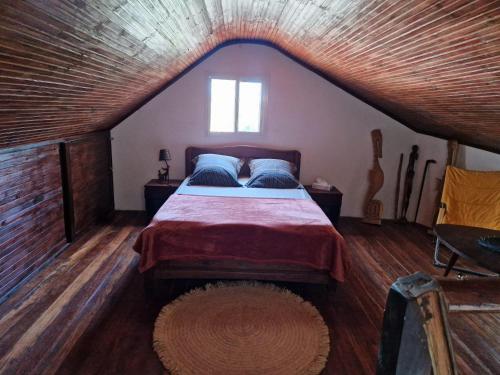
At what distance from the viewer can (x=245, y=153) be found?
4.34 meters

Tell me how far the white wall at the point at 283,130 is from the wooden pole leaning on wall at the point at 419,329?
13.1ft

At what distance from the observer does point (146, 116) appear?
13.7 feet

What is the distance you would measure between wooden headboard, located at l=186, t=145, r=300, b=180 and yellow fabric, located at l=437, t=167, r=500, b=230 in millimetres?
1840

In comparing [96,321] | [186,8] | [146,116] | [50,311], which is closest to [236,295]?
[96,321]

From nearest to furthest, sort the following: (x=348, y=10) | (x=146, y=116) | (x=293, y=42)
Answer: (x=348, y=10), (x=293, y=42), (x=146, y=116)

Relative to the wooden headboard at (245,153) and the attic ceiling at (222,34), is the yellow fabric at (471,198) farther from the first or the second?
the wooden headboard at (245,153)

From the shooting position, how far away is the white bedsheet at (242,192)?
3.35m

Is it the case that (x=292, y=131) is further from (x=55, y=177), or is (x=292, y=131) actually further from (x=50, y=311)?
(x=50, y=311)

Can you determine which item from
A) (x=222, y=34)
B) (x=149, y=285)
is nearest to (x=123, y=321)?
(x=149, y=285)

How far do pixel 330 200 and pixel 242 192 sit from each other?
4.05 feet

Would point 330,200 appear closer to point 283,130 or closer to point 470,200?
point 283,130

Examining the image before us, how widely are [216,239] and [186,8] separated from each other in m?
1.61

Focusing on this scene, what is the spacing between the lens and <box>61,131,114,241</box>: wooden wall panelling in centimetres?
320

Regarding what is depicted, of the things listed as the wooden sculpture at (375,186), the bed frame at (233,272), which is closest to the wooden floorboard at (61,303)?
the bed frame at (233,272)
